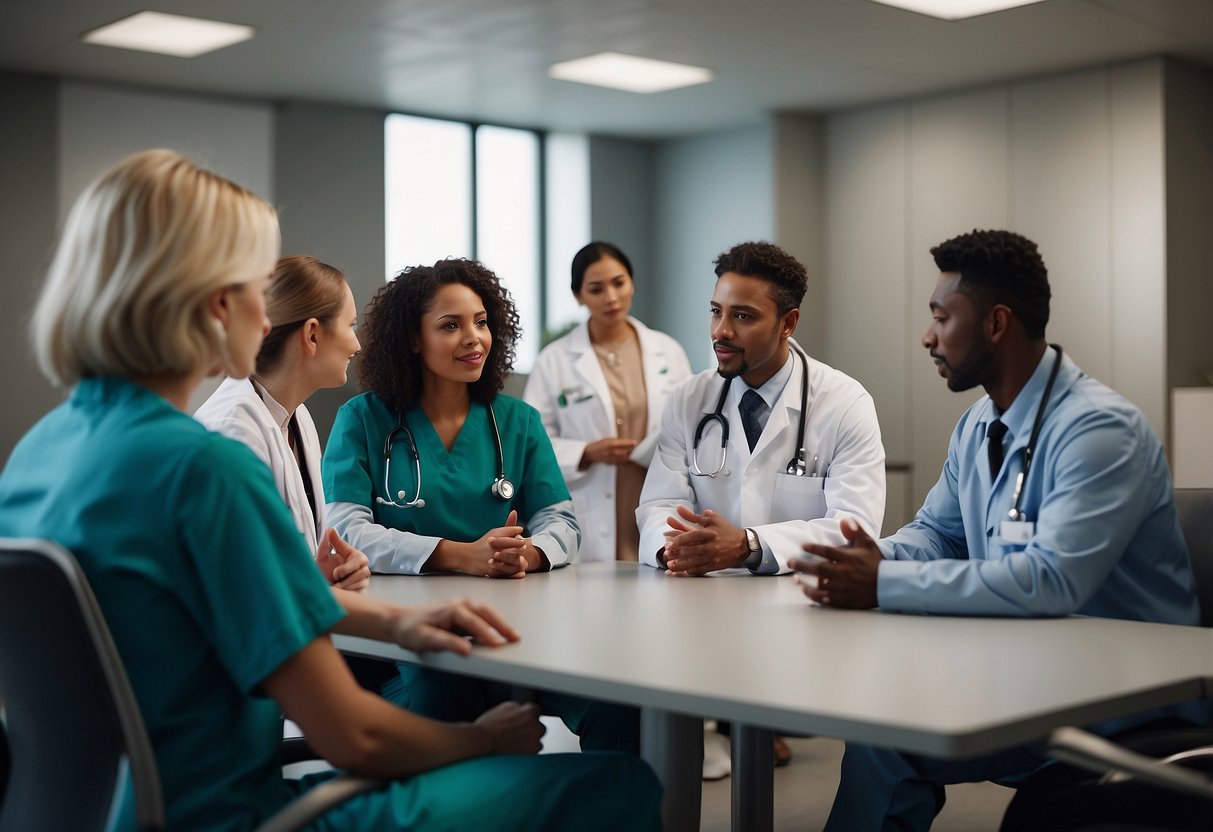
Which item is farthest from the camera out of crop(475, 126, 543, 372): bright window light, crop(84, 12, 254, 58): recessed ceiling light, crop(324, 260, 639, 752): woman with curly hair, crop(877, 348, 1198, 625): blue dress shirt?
crop(475, 126, 543, 372): bright window light

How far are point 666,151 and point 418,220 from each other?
1.78 m

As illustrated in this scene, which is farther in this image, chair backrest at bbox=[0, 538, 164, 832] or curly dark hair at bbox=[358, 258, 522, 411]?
curly dark hair at bbox=[358, 258, 522, 411]

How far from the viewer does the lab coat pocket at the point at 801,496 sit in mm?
2824

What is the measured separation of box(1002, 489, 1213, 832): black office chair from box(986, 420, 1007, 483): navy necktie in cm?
50

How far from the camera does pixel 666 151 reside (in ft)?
27.2

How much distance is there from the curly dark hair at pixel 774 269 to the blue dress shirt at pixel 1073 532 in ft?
2.88

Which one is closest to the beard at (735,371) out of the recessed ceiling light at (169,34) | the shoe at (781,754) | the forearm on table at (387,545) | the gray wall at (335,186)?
the forearm on table at (387,545)

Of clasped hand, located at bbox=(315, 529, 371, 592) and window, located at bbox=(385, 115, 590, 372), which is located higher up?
window, located at bbox=(385, 115, 590, 372)

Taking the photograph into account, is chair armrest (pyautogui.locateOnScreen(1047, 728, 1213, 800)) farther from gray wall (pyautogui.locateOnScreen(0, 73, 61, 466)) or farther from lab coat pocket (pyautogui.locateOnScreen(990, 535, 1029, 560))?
gray wall (pyautogui.locateOnScreen(0, 73, 61, 466))

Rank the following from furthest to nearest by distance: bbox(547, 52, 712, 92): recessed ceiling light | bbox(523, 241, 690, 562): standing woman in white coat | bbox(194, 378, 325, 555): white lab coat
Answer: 1. bbox(547, 52, 712, 92): recessed ceiling light
2. bbox(523, 241, 690, 562): standing woman in white coat
3. bbox(194, 378, 325, 555): white lab coat

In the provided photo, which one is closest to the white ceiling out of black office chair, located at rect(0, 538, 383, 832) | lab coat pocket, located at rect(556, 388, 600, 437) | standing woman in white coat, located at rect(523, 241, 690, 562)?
standing woman in white coat, located at rect(523, 241, 690, 562)

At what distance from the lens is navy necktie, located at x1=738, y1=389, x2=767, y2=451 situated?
2.97 metres

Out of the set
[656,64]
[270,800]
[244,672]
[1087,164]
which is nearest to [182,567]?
[244,672]

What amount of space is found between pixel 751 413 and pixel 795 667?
1.52 m
